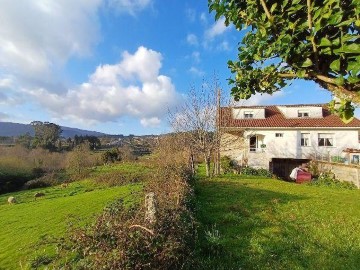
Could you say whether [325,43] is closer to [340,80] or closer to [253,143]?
[340,80]

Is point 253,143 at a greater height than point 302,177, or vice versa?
point 253,143

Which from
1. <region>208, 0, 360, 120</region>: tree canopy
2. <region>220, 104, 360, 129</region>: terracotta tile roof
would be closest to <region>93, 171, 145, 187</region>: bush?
<region>220, 104, 360, 129</region>: terracotta tile roof

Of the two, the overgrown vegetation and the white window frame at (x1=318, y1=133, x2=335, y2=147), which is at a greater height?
the white window frame at (x1=318, y1=133, x2=335, y2=147)

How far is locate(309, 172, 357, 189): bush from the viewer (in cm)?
2219

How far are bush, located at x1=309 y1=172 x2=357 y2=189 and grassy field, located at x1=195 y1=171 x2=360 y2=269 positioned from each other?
9199 millimetres

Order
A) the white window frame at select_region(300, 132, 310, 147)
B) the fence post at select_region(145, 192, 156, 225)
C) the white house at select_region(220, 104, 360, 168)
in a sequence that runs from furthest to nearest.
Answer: the white window frame at select_region(300, 132, 310, 147), the white house at select_region(220, 104, 360, 168), the fence post at select_region(145, 192, 156, 225)

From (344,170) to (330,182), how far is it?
1.57 metres

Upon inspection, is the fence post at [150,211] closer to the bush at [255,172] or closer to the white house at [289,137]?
the bush at [255,172]

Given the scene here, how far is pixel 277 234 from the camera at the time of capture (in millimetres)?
8570

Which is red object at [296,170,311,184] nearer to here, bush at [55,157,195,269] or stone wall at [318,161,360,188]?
stone wall at [318,161,360,188]

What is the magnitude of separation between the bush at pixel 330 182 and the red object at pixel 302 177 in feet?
1.96

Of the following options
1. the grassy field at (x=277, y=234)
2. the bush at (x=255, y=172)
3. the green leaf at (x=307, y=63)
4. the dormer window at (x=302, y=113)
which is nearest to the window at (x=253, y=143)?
the bush at (x=255, y=172)

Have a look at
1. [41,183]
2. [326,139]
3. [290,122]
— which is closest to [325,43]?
[290,122]

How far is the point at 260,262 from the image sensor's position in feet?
22.0
